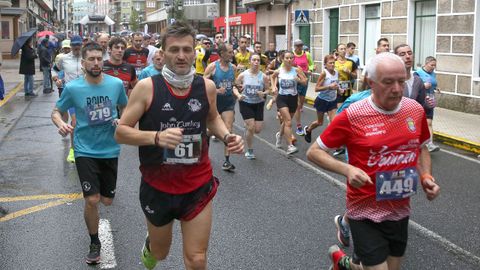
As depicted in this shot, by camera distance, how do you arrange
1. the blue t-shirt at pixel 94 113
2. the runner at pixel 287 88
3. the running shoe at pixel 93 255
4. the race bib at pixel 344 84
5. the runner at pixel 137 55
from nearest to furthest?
1. the running shoe at pixel 93 255
2. the blue t-shirt at pixel 94 113
3. the runner at pixel 287 88
4. the race bib at pixel 344 84
5. the runner at pixel 137 55

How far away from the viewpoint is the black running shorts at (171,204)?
3885mm

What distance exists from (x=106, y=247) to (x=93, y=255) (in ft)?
1.41

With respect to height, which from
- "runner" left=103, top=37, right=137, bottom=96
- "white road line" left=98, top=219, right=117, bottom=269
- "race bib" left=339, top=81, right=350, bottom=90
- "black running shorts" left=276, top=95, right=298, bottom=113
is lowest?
"white road line" left=98, top=219, right=117, bottom=269

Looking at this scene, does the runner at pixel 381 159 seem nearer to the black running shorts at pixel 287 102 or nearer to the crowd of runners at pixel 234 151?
the crowd of runners at pixel 234 151

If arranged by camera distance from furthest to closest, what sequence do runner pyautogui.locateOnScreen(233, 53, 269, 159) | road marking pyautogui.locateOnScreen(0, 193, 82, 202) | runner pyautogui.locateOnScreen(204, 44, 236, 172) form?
runner pyautogui.locateOnScreen(233, 53, 269, 159) < runner pyautogui.locateOnScreen(204, 44, 236, 172) < road marking pyautogui.locateOnScreen(0, 193, 82, 202)

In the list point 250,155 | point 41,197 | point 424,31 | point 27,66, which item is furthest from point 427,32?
point 41,197

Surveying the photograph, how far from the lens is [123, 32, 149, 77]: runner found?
12.1m

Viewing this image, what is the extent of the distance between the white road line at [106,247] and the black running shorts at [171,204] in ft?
4.36

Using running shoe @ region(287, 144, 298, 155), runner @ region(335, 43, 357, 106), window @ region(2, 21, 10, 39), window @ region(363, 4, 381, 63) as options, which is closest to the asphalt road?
running shoe @ region(287, 144, 298, 155)

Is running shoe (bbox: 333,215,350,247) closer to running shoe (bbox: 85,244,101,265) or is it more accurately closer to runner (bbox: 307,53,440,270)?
runner (bbox: 307,53,440,270)

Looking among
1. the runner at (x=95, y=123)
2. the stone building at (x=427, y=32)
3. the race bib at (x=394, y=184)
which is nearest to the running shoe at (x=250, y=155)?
the runner at (x=95, y=123)

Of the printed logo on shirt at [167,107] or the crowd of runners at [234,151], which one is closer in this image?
the crowd of runners at [234,151]

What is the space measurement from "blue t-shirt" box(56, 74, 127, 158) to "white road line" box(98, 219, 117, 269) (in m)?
0.83

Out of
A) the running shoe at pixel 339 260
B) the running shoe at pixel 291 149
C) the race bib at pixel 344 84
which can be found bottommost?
the running shoe at pixel 291 149
